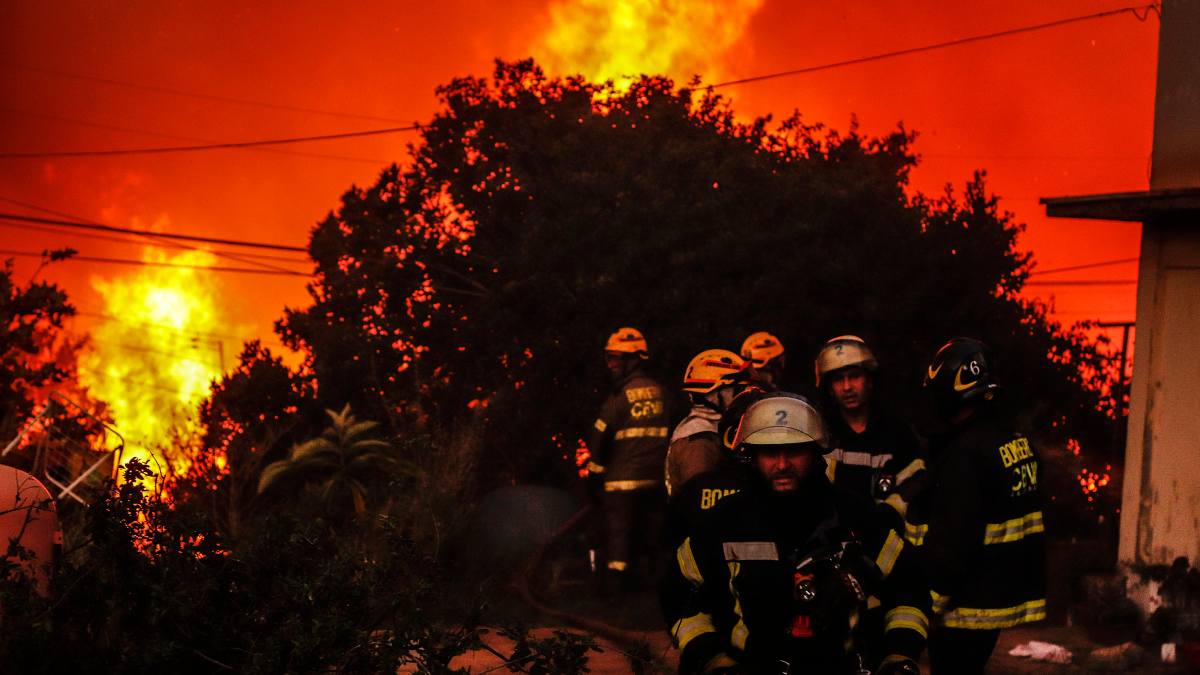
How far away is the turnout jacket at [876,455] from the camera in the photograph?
7000 mm

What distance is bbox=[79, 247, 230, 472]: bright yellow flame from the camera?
74312mm

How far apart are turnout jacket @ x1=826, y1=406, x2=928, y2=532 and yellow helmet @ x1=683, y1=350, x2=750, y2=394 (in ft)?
7.89

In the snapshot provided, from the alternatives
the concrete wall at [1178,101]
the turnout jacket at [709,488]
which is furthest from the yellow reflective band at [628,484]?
the turnout jacket at [709,488]

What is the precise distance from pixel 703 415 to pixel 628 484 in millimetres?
3042

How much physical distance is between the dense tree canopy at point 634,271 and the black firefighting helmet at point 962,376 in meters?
9.96

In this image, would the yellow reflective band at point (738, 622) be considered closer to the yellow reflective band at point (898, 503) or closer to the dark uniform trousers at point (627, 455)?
the yellow reflective band at point (898, 503)

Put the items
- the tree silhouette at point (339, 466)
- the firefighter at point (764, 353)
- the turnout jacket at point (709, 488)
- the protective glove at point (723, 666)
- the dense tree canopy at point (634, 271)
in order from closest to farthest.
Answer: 1. the protective glove at point (723, 666)
2. the turnout jacket at point (709, 488)
3. the firefighter at point (764, 353)
4. the tree silhouette at point (339, 466)
5. the dense tree canopy at point (634, 271)

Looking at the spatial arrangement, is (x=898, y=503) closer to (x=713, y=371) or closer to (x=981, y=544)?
(x=981, y=544)

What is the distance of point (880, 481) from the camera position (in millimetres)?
7055

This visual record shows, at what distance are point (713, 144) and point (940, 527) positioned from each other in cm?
1284

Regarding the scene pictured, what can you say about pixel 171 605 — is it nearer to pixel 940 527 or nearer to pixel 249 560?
pixel 249 560

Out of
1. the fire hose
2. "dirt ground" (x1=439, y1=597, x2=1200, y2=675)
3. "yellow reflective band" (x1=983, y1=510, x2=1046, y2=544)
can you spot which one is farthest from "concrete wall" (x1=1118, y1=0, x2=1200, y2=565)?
"yellow reflective band" (x1=983, y1=510, x2=1046, y2=544)

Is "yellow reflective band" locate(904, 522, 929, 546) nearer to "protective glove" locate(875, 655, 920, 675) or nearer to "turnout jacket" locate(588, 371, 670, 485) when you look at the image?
"protective glove" locate(875, 655, 920, 675)

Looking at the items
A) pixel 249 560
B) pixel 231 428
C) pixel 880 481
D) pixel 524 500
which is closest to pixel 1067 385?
pixel 524 500
